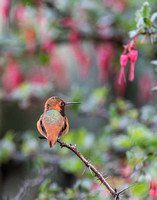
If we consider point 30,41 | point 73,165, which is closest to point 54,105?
point 73,165

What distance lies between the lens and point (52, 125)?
3.47ft

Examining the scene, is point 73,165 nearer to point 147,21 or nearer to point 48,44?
point 48,44

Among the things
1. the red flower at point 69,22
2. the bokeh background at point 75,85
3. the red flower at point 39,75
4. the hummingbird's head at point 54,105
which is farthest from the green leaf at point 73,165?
the red flower at point 39,75

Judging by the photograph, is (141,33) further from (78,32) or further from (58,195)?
(78,32)

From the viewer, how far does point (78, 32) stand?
226 cm

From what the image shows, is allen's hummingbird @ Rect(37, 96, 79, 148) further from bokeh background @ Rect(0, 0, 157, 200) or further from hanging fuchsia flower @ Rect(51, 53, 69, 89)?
hanging fuchsia flower @ Rect(51, 53, 69, 89)

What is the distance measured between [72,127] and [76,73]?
51 cm

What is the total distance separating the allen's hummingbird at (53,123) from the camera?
1.01 metres

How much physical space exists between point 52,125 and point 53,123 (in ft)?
0.04

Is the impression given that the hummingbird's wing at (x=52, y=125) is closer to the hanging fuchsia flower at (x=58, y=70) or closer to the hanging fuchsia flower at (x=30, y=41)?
the hanging fuchsia flower at (x=30, y=41)

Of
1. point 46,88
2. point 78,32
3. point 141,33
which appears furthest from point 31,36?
point 141,33

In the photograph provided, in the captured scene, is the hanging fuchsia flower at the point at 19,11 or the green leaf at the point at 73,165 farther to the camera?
the hanging fuchsia flower at the point at 19,11

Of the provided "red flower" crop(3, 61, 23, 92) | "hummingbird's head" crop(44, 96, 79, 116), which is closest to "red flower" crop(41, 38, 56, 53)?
"red flower" crop(3, 61, 23, 92)

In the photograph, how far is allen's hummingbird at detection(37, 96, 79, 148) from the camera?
1.01m
